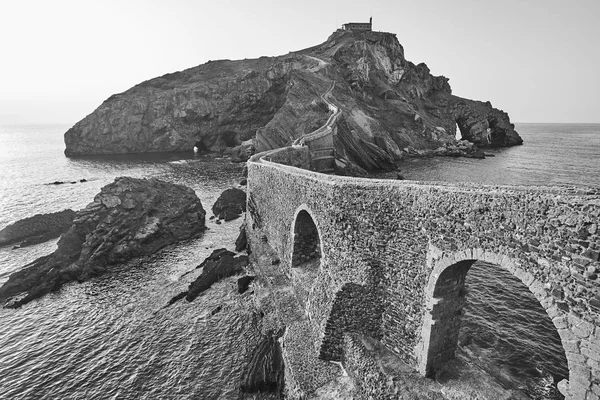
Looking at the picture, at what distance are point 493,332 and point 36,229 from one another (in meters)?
49.0

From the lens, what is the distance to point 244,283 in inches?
1013

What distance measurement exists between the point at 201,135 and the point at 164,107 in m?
14.0

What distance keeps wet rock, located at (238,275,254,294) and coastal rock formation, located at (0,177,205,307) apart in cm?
1319

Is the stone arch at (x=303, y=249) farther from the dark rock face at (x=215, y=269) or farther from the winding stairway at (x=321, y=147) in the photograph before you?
the winding stairway at (x=321, y=147)

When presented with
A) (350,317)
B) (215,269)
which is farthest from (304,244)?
(215,269)

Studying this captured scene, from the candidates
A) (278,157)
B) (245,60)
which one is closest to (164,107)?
(245,60)

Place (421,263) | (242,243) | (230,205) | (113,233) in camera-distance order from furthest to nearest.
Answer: (230,205)
(242,243)
(113,233)
(421,263)

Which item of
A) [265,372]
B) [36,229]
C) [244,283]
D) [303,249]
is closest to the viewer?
[265,372]

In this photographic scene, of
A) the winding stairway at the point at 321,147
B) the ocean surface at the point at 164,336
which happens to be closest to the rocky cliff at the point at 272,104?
the winding stairway at the point at 321,147

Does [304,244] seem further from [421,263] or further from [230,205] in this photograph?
[230,205]

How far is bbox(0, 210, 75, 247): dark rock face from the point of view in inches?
1524

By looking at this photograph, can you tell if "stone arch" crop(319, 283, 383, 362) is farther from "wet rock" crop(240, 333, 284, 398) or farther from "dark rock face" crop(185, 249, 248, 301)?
"dark rock face" crop(185, 249, 248, 301)

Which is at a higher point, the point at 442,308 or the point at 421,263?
the point at 421,263

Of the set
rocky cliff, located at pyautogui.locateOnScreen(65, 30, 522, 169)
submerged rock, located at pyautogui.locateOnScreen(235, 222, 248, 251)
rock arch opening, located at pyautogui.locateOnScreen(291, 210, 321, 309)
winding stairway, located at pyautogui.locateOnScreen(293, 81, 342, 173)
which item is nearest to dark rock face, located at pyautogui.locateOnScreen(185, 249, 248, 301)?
submerged rock, located at pyautogui.locateOnScreen(235, 222, 248, 251)
